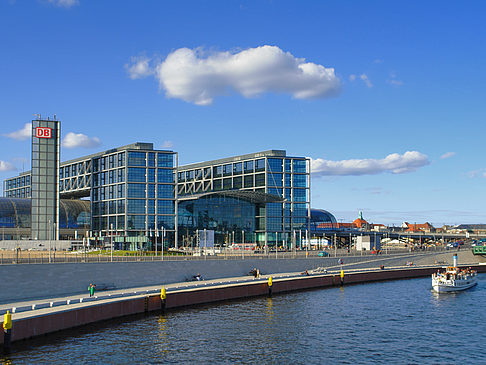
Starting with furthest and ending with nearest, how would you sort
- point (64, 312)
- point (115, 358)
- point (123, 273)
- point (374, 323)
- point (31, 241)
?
1. point (31, 241)
2. point (123, 273)
3. point (374, 323)
4. point (64, 312)
5. point (115, 358)

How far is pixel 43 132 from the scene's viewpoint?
15588cm

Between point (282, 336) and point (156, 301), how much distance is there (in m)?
21.4

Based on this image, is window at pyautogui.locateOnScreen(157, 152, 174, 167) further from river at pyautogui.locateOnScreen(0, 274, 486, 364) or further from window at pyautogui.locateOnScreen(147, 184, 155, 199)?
river at pyautogui.locateOnScreen(0, 274, 486, 364)

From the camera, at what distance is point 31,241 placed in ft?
493

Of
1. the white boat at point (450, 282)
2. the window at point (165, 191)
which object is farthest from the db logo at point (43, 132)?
the white boat at point (450, 282)

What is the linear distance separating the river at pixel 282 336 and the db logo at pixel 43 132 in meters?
97.4

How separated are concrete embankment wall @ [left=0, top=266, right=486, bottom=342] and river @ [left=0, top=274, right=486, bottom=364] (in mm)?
1162

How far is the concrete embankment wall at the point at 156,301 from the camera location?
54938 mm

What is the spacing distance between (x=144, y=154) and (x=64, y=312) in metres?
127

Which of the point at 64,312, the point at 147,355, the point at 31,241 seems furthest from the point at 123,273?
the point at 31,241

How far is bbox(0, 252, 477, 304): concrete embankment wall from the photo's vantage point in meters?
70.5

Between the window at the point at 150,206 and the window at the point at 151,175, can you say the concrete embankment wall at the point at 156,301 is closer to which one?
the window at the point at 150,206

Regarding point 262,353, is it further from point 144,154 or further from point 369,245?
point 144,154

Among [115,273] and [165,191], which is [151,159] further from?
[115,273]
